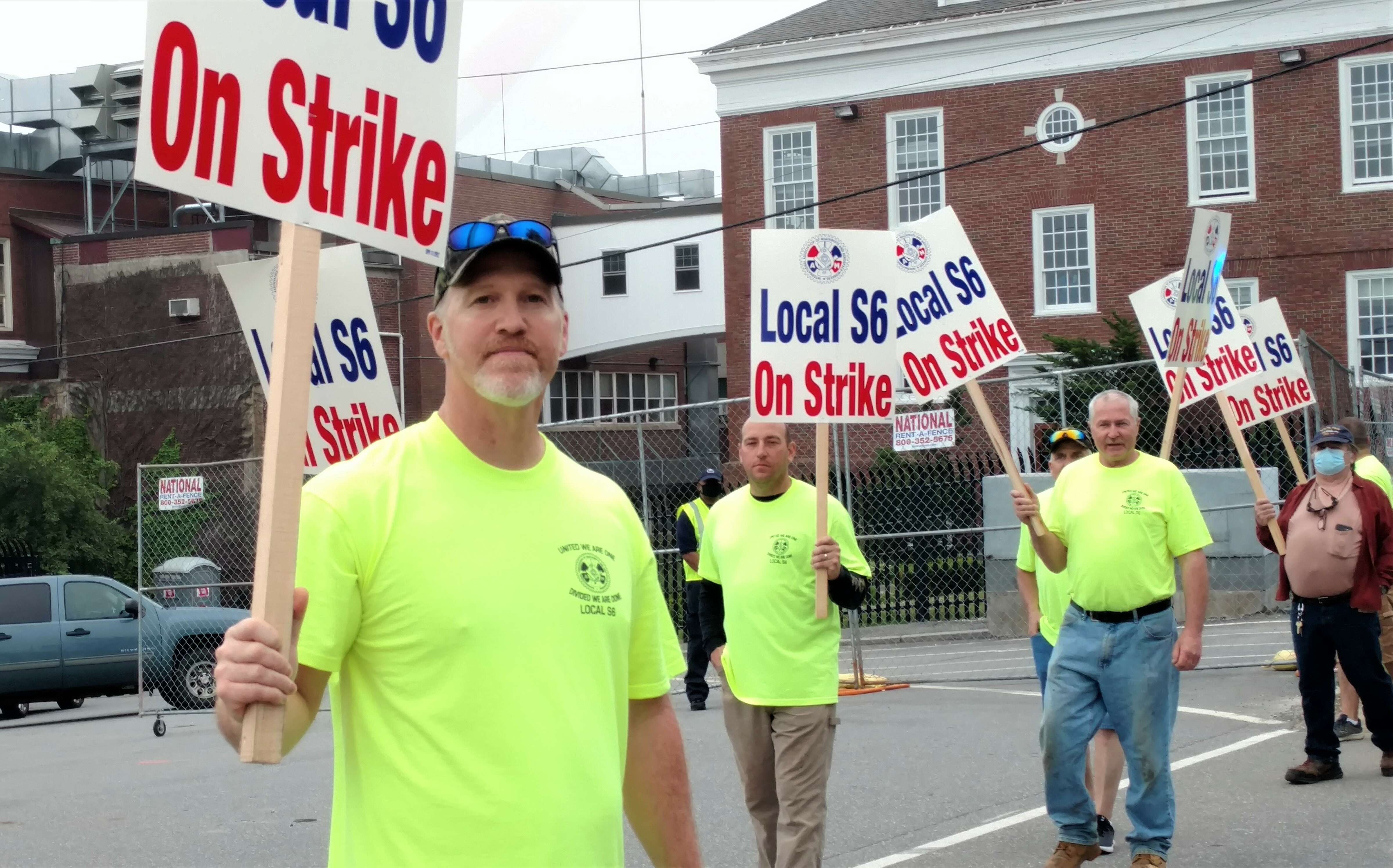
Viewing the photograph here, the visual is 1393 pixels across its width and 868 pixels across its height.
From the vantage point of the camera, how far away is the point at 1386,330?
31312 mm

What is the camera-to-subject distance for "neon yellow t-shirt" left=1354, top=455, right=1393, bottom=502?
11023mm

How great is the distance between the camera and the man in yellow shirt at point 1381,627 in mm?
11070

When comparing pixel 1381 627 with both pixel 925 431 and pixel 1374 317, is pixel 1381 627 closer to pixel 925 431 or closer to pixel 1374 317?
pixel 925 431

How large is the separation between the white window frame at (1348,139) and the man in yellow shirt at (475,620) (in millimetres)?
31040

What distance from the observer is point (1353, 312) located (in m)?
31.5

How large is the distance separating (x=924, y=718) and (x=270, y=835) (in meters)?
5.86

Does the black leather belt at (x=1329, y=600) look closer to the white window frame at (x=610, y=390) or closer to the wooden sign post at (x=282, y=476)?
the wooden sign post at (x=282, y=476)

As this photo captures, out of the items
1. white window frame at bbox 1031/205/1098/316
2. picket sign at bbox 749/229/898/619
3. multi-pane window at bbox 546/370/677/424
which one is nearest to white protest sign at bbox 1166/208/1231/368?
picket sign at bbox 749/229/898/619

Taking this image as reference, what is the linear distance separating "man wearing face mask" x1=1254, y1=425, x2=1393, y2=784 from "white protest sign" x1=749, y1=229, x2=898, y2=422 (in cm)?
289

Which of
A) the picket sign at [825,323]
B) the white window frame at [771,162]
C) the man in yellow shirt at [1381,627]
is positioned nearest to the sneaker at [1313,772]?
the man in yellow shirt at [1381,627]

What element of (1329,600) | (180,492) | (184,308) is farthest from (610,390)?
(1329,600)

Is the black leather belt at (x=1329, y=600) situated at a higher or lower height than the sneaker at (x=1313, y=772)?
higher

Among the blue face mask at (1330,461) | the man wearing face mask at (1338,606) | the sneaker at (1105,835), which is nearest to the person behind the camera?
the sneaker at (1105,835)

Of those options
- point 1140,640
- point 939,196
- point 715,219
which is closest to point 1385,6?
point 939,196
